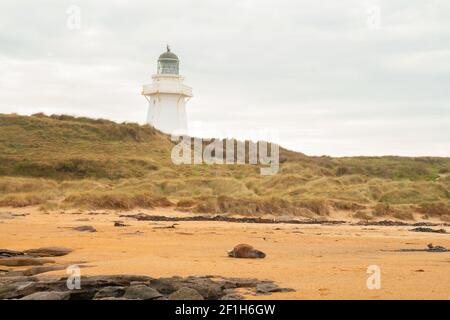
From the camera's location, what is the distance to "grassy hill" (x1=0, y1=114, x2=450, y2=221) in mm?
24172

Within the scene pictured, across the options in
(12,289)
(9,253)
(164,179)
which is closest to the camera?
(12,289)

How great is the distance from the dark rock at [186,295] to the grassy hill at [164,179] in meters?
16.3

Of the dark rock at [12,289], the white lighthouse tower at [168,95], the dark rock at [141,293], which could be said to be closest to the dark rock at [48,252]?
the dark rock at [12,289]

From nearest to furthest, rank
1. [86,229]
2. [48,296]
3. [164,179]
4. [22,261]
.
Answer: [48,296], [22,261], [86,229], [164,179]

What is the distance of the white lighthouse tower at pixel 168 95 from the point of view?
51031mm

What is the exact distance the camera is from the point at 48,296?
6.78 metres

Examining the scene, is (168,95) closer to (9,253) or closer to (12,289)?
Answer: (9,253)

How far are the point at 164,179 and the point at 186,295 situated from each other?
1044 inches

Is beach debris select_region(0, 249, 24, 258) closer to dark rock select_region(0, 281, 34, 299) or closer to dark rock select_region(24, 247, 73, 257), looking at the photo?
dark rock select_region(24, 247, 73, 257)

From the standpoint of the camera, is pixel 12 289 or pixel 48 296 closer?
pixel 48 296

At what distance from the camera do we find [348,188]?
30016mm

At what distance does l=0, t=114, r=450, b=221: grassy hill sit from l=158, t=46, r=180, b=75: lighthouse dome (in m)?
5.02

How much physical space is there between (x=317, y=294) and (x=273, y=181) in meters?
25.9

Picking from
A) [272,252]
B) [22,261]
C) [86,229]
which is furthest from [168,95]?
[22,261]
